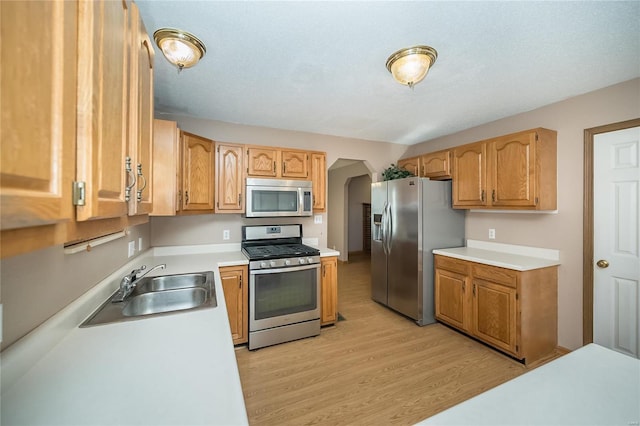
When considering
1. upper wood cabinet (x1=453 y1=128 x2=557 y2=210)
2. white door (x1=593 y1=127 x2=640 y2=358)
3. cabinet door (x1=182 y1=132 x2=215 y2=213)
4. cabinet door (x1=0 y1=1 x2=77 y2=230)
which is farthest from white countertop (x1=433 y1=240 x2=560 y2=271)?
cabinet door (x1=0 y1=1 x2=77 y2=230)

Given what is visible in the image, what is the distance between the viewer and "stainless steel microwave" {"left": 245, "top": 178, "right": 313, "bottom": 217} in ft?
9.28

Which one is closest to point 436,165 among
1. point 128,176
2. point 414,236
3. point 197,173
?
point 414,236

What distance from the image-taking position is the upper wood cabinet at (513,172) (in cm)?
244

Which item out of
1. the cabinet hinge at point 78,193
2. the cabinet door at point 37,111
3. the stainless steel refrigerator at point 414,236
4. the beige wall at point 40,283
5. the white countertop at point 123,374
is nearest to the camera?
the cabinet door at point 37,111

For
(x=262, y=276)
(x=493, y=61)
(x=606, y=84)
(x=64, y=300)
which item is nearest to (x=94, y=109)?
(x=64, y=300)

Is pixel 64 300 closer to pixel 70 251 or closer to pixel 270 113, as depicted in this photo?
pixel 70 251

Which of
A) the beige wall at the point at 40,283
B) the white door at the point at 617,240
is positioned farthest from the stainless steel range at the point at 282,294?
the white door at the point at 617,240

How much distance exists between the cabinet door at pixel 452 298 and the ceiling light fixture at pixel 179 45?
3175 mm

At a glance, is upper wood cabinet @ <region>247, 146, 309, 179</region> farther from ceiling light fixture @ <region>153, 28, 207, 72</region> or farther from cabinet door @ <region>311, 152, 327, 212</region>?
ceiling light fixture @ <region>153, 28, 207, 72</region>

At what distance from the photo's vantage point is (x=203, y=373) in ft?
2.78

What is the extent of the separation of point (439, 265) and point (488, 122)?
187cm

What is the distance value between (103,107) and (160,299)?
142 cm

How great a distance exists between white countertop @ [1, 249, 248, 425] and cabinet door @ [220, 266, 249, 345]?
1.25 m

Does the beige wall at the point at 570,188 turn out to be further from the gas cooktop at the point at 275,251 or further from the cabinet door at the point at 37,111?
the cabinet door at the point at 37,111
